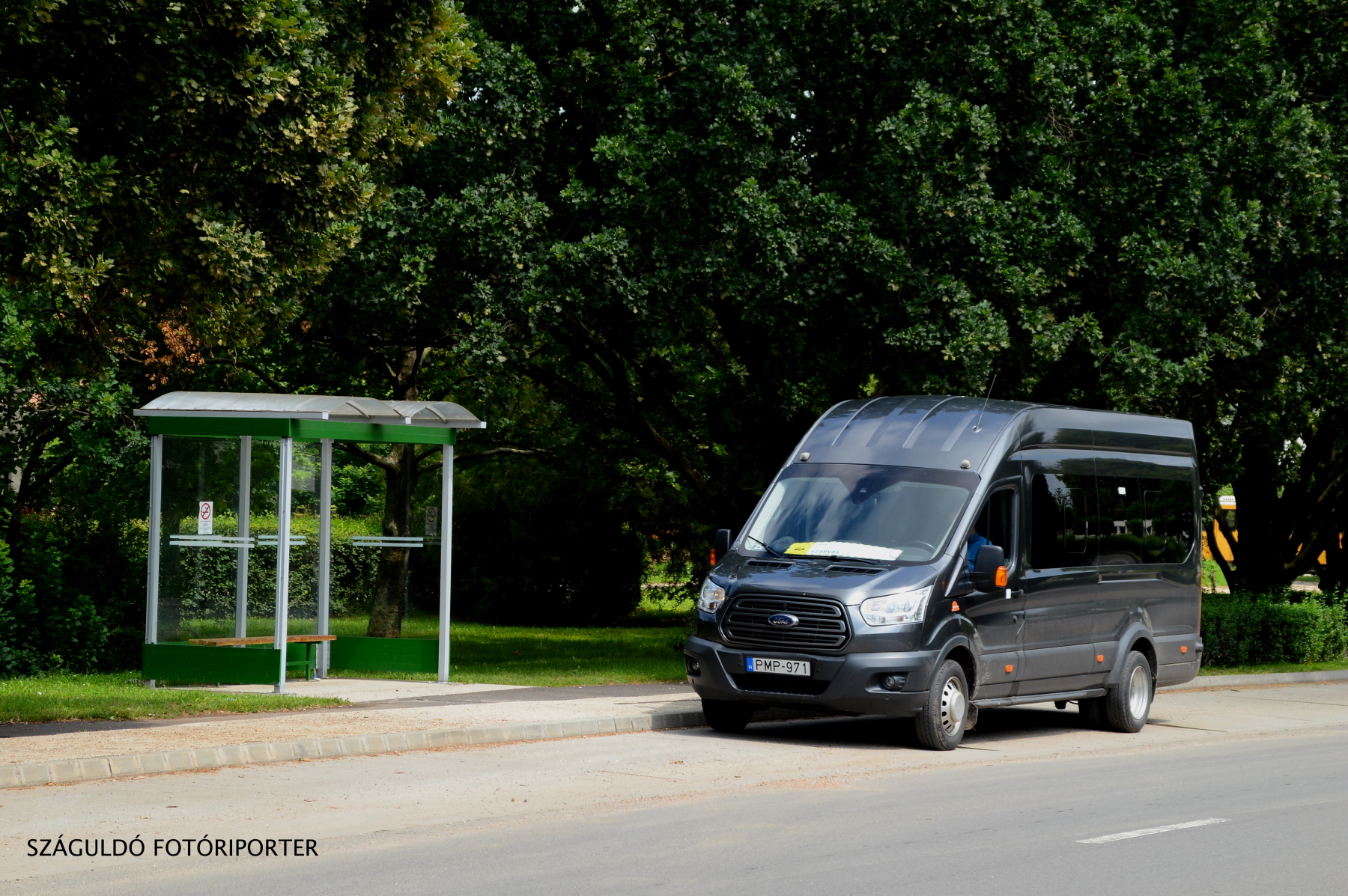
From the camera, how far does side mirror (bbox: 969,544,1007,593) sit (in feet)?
42.4

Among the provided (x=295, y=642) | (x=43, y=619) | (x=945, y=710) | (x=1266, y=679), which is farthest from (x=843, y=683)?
(x=1266, y=679)

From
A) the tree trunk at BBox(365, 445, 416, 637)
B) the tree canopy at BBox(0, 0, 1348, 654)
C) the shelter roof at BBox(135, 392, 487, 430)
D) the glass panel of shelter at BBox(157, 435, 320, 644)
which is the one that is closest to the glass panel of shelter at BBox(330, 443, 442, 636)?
the tree trunk at BBox(365, 445, 416, 637)

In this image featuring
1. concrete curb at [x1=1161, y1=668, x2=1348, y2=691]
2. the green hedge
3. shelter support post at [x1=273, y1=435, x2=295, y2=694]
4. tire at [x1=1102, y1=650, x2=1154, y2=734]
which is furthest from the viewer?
the green hedge

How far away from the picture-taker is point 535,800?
9.66 metres

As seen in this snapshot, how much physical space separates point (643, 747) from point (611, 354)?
34.9ft

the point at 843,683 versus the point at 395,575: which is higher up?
the point at 395,575

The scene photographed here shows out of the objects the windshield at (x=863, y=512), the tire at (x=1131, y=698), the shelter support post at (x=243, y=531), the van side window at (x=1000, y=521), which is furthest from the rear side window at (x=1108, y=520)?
the shelter support post at (x=243, y=531)

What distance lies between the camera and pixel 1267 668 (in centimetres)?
2378

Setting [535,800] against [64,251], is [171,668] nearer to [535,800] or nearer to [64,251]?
[64,251]

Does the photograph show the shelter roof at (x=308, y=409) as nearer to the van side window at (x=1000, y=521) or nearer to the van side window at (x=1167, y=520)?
the van side window at (x=1000, y=521)

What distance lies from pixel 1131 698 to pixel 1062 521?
2157 mm

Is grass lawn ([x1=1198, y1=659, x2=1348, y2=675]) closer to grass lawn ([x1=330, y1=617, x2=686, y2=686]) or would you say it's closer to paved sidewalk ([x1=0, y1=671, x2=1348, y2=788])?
paved sidewalk ([x1=0, y1=671, x2=1348, y2=788])

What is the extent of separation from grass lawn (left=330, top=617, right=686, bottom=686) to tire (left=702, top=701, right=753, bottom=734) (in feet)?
13.7

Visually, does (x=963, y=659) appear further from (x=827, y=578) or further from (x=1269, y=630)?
(x=1269, y=630)
